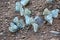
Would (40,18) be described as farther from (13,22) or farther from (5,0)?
(5,0)

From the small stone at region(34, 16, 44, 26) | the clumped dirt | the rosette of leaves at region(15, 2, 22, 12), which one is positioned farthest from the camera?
the rosette of leaves at region(15, 2, 22, 12)

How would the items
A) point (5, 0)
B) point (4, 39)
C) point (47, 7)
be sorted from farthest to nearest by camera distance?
point (5, 0), point (47, 7), point (4, 39)

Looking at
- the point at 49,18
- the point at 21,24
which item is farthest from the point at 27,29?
the point at 49,18

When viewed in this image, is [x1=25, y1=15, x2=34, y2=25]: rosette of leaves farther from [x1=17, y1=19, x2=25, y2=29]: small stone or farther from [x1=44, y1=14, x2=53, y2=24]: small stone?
[x1=44, y1=14, x2=53, y2=24]: small stone

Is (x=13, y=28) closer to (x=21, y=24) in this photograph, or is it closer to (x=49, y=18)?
(x=21, y=24)

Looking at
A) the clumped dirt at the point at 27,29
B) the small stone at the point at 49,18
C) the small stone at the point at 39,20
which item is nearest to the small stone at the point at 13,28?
the clumped dirt at the point at 27,29

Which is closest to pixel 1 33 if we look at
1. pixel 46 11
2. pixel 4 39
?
pixel 4 39

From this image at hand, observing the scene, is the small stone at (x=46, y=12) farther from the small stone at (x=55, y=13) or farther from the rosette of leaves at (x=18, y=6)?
the rosette of leaves at (x=18, y=6)

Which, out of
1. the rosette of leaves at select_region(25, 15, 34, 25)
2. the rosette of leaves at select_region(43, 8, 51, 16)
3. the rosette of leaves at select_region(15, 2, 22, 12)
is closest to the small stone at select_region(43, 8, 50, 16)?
Result: the rosette of leaves at select_region(43, 8, 51, 16)
